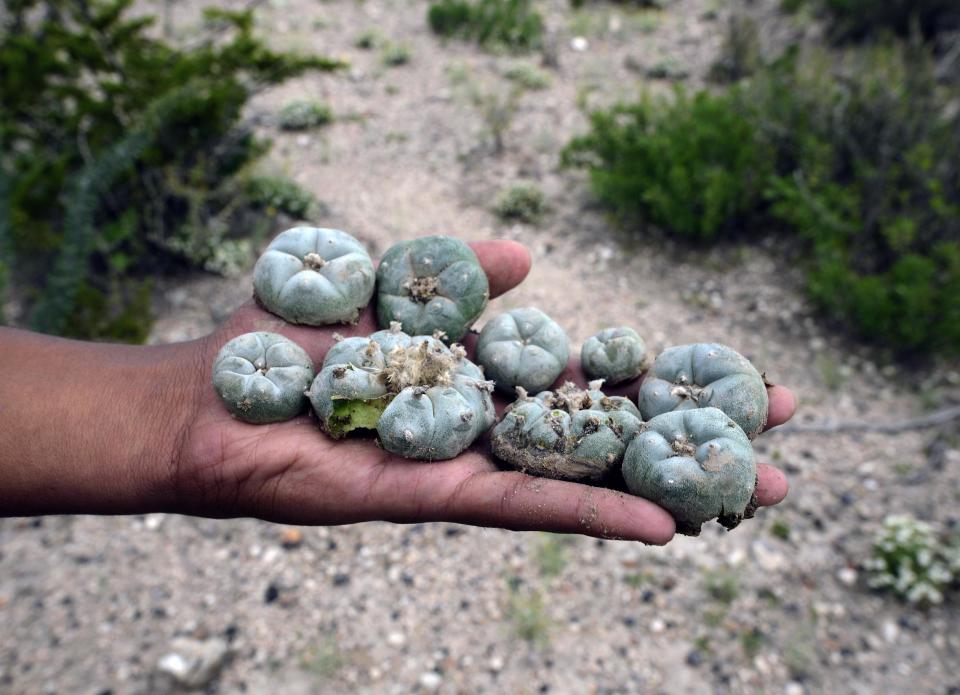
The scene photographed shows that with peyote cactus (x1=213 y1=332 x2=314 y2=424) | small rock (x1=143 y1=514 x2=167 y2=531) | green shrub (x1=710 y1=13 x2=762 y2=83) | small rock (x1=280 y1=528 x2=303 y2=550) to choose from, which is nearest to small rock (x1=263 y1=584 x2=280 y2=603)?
small rock (x1=280 y1=528 x2=303 y2=550)

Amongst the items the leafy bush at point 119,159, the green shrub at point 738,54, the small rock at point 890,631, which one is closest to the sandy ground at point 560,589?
the small rock at point 890,631

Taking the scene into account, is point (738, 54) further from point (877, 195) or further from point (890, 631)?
point (890, 631)

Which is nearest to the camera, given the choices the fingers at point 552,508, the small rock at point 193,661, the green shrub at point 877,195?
the fingers at point 552,508

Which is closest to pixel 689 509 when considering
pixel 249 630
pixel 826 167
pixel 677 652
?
pixel 677 652

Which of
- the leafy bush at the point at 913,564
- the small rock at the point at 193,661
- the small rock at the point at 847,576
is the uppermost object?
the leafy bush at the point at 913,564

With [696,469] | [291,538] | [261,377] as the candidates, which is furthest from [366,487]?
[291,538]

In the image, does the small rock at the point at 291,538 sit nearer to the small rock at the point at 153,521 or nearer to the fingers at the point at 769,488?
the small rock at the point at 153,521

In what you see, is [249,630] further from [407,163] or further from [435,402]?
[407,163]
